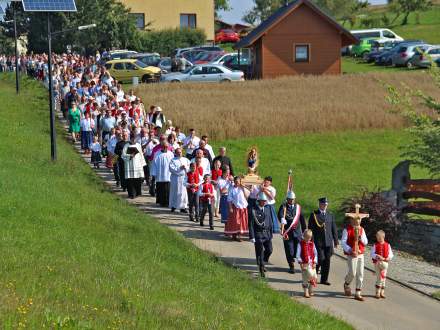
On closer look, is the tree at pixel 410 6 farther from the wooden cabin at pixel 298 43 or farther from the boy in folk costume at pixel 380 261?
the boy in folk costume at pixel 380 261

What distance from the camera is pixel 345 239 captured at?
15.8 meters

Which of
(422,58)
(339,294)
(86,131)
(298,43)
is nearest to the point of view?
(339,294)

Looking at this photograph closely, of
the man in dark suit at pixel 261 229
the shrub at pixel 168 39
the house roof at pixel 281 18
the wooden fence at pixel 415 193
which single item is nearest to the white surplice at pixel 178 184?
the man in dark suit at pixel 261 229

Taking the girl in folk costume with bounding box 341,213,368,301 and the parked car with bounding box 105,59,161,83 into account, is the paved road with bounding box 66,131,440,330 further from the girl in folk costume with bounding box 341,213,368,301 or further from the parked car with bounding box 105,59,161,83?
the parked car with bounding box 105,59,161,83

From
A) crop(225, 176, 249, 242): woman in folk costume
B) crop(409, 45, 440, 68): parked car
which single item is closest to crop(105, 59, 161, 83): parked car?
crop(409, 45, 440, 68): parked car

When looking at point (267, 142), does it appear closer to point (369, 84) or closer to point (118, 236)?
point (369, 84)

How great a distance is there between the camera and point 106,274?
13000 millimetres

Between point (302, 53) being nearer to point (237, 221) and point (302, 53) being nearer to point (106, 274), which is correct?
point (237, 221)

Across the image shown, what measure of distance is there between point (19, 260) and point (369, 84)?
118 ft

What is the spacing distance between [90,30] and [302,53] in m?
17.0

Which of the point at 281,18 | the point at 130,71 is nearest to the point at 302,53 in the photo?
the point at 281,18

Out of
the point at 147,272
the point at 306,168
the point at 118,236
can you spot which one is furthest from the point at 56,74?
the point at 147,272

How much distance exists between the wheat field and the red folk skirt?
16.5 meters

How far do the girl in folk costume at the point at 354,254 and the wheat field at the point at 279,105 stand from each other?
19.4 meters
